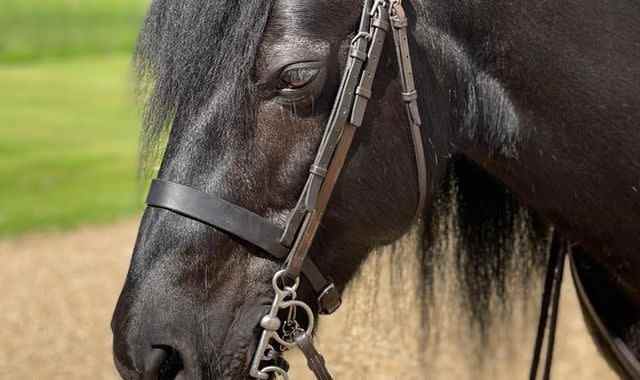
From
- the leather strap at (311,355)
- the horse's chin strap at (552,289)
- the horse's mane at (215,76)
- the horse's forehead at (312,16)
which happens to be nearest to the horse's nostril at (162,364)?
the leather strap at (311,355)

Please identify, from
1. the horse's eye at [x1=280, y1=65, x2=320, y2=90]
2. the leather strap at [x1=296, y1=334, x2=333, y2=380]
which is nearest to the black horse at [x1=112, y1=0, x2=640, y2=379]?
the horse's eye at [x1=280, y1=65, x2=320, y2=90]

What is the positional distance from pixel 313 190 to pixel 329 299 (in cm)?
33

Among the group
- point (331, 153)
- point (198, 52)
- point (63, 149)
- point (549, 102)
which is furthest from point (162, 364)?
point (63, 149)

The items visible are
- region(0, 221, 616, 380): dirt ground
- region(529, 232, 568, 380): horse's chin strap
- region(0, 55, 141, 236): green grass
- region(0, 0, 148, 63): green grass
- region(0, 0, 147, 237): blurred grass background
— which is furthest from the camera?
region(0, 0, 148, 63): green grass

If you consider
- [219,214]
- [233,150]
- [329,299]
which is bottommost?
[329,299]

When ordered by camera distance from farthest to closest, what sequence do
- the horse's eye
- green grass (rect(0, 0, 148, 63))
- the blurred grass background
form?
green grass (rect(0, 0, 148, 63)), the blurred grass background, the horse's eye

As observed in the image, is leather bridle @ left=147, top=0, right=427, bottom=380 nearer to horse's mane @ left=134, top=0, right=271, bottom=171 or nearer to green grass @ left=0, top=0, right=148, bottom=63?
horse's mane @ left=134, top=0, right=271, bottom=171

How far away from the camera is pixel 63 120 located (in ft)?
45.9

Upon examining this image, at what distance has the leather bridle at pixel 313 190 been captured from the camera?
85.0 inches

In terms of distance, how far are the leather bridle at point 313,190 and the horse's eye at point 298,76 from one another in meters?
0.08

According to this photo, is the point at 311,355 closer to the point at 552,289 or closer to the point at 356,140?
the point at 356,140

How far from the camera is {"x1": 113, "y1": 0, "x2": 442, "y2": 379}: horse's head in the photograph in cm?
217

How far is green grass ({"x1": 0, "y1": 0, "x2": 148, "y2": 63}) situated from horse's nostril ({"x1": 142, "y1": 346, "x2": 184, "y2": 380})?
16222 millimetres

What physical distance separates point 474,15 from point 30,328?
5.14 metres
